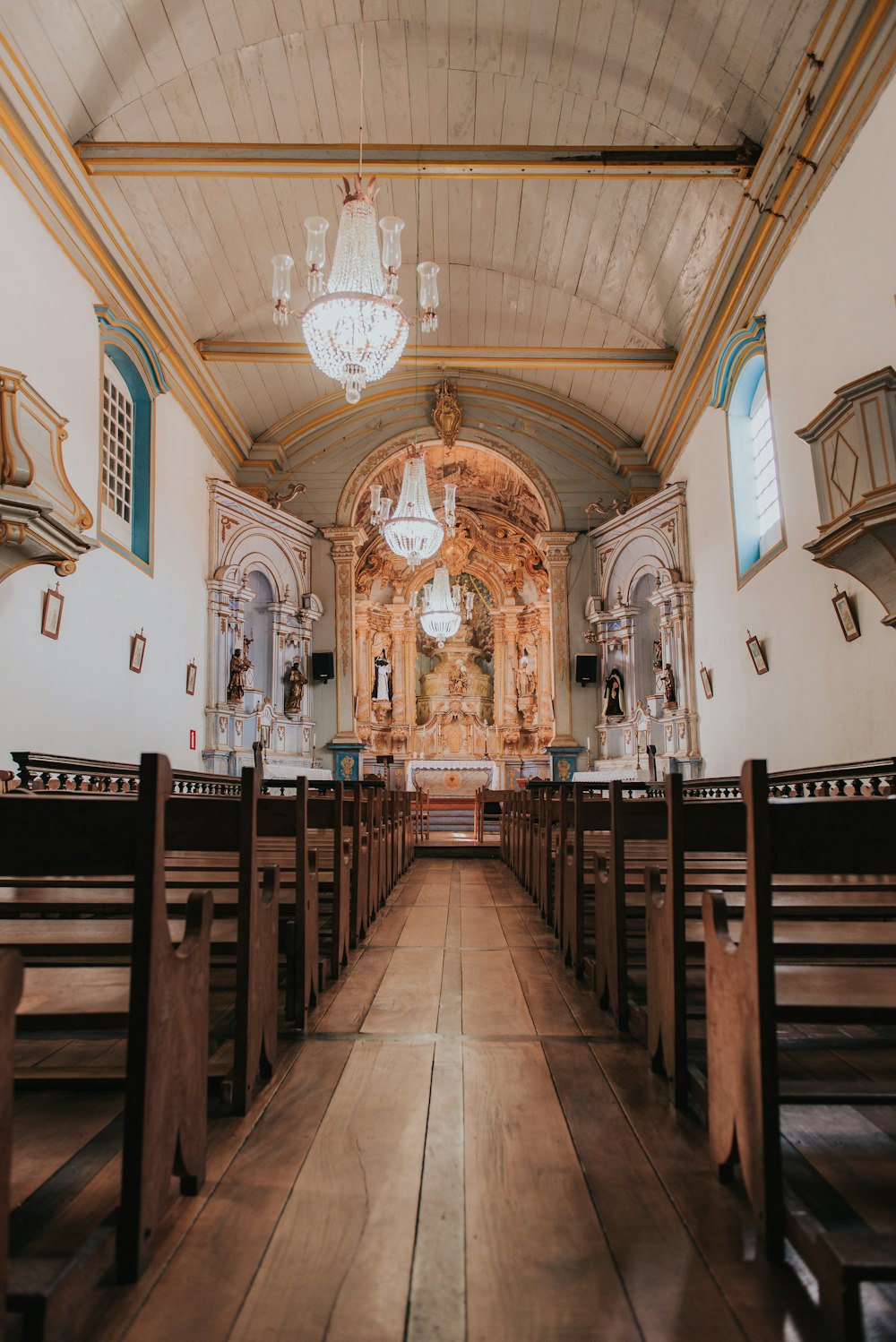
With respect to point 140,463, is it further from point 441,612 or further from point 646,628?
point 646,628

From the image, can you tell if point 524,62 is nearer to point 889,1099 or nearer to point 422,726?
point 889,1099

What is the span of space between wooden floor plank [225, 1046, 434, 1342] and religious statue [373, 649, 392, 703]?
1353 centimetres

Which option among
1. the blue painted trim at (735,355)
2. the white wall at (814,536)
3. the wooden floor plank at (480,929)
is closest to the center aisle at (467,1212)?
the wooden floor plank at (480,929)

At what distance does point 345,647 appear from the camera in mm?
12672

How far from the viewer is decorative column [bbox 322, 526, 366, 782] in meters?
12.3

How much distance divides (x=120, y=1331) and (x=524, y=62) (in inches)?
342

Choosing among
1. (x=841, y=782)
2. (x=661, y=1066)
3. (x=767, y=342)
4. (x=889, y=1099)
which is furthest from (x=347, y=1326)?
(x=767, y=342)

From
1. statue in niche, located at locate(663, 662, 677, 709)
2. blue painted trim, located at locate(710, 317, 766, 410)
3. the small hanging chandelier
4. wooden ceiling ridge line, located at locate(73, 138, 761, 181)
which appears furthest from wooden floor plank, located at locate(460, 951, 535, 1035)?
the small hanging chandelier

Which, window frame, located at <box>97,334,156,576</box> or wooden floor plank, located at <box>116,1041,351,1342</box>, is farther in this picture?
window frame, located at <box>97,334,156,576</box>

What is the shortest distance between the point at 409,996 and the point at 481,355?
31.9ft

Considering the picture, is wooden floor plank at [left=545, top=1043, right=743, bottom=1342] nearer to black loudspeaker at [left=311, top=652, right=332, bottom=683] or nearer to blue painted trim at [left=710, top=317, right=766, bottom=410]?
blue painted trim at [left=710, top=317, right=766, bottom=410]

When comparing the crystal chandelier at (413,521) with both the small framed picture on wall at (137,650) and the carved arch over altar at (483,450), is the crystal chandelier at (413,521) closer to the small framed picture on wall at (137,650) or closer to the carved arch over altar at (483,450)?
the carved arch over altar at (483,450)

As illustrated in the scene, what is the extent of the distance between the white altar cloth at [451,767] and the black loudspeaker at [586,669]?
118 inches

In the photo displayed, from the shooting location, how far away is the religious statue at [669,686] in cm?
1053
